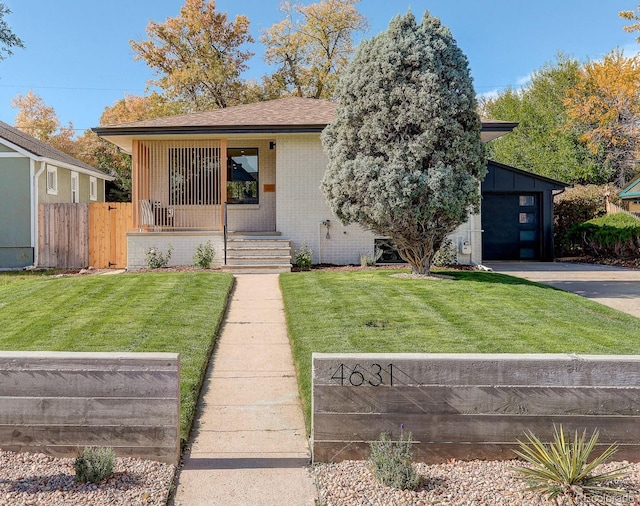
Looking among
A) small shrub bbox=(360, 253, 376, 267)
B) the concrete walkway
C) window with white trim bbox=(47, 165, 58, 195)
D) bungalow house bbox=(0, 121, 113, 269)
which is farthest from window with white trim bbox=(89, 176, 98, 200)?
the concrete walkway

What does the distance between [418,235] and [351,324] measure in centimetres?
361

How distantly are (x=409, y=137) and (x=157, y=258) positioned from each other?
21.3 feet

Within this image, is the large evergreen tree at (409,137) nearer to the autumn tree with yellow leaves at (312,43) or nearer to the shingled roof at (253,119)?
the shingled roof at (253,119)

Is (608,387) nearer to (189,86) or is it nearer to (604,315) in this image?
(604,315)

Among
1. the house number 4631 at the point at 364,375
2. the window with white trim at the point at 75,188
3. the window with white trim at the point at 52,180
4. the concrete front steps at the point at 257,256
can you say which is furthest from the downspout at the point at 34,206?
the house number 4631 at the point at 364,375

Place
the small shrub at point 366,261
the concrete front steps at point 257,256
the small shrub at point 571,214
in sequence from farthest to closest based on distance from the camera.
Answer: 1. the small shrub at point 571,214
2. the small shrub at point 366,261
3. the concrete front steps at point 257,256

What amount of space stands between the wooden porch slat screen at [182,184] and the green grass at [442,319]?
522 cm

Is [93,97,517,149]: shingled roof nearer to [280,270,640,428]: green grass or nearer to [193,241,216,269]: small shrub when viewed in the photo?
[193,241,216,269]: small shrub

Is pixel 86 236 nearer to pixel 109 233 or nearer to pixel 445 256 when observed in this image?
pixel 109 233

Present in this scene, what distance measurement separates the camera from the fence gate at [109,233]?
14.0 metres

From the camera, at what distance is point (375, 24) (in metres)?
26.9

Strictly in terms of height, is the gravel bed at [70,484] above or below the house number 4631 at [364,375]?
below

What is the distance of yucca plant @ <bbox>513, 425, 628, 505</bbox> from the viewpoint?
283cm

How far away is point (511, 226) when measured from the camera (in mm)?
16562
